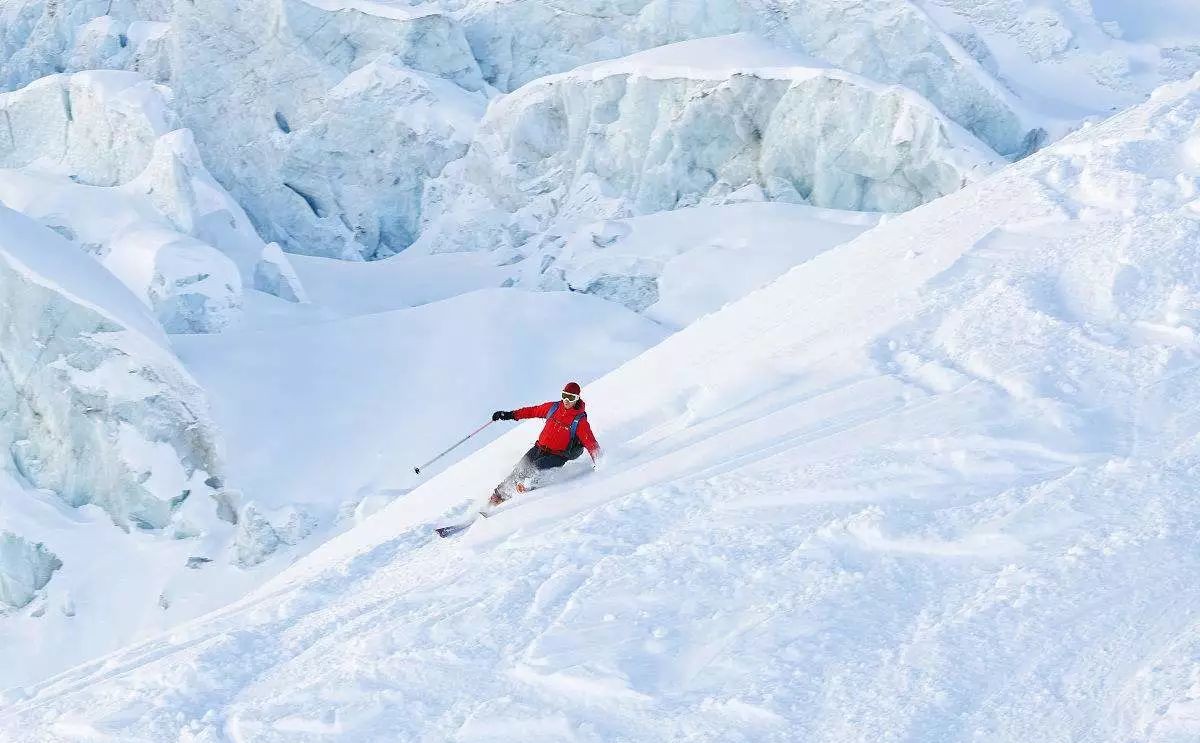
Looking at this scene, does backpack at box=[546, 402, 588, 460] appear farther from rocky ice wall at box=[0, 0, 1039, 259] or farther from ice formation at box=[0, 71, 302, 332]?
rocky ice wall at box=[0, 0, 1039, 259]

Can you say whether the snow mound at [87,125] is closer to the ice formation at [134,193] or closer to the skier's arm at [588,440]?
the ice formation at [134,193]

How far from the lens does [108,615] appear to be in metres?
14.1

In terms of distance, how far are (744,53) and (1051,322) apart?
1699cm

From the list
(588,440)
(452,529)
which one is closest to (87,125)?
(588,440)

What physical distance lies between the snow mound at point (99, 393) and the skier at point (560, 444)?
9372 millimetres

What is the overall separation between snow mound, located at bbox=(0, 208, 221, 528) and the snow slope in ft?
26.2

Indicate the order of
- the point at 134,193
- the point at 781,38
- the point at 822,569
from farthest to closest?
the point at 781,38 < the point at 134,193 < the point at 822,569

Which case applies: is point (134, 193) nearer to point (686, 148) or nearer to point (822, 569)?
point (686, 148)

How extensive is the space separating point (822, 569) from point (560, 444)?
2243 mm

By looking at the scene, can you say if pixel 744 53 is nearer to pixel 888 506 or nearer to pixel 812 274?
pixel 812 274

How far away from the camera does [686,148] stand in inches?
919

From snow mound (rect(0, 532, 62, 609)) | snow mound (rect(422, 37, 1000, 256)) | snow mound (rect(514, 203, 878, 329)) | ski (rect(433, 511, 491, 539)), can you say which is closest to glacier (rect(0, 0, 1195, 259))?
snow mound (rect(422, 37, 1000, 256))

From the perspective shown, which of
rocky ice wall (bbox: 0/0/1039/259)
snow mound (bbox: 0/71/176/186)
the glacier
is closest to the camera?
snow mound (bbox: 0/71/176/186)

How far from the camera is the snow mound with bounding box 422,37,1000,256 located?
2142cm
